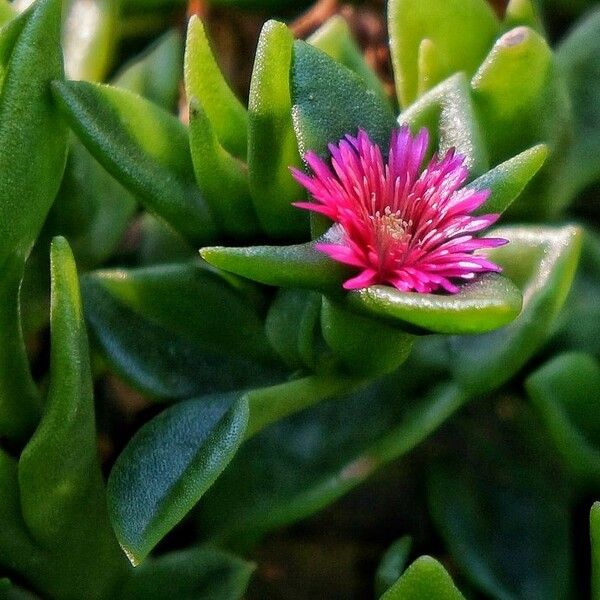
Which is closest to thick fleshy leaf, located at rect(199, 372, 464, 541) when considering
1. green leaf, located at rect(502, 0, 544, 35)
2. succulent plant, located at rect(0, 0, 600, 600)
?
succulent plant, located at rect(0, 0, 600, 600)

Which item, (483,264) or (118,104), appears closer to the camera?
(483,264)

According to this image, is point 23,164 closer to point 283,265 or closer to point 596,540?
point 283,265

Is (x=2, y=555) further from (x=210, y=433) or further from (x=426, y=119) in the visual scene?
(x=426, y=119)

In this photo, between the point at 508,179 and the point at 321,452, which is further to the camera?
the point at 321,452

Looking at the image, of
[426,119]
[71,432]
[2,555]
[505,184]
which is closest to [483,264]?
[505,184]

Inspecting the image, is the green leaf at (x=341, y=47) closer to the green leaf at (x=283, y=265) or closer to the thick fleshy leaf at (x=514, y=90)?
the thick fleshy leaf at (x=514, y=90)

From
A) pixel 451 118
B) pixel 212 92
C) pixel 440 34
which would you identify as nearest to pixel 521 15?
pixel 440 34

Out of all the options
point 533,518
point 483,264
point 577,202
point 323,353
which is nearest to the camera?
point 483,264
